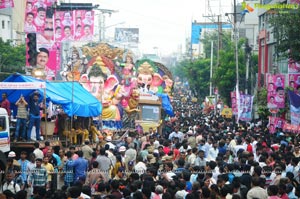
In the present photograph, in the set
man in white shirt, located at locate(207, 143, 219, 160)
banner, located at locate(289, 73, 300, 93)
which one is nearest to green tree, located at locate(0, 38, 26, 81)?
banner, located at locate(289, 73, 300, 93)

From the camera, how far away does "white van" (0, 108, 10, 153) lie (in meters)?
19.2

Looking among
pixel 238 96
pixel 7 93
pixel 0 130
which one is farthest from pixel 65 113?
pixel 238 96

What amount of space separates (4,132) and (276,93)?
45.8 feet

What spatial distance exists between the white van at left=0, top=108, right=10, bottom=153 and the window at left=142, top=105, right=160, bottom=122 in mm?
19343

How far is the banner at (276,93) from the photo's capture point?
2984 cm

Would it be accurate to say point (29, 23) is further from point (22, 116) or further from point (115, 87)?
point (22, 116)

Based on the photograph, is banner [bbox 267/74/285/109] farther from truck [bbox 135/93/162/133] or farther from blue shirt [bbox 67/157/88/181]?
blue shirt [bbox 67/157/88/181]

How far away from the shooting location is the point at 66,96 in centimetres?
2334

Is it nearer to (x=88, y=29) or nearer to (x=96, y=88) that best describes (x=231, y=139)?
(x=96, y=88)

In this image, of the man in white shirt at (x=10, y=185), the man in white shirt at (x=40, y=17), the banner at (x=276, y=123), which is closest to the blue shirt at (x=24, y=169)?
the man in white shirt at (x=10, y=185)

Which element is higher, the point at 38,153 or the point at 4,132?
the point at 4,132

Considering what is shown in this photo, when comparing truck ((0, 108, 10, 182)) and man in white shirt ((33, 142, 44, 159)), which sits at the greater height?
truck ((0, 108, 10, 182))

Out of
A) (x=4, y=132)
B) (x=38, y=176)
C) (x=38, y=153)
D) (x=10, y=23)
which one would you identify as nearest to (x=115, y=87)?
(x=4, y=132)

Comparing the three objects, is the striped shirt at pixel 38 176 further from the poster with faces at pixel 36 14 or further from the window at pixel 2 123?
the poster with faces at pixel 36 14
